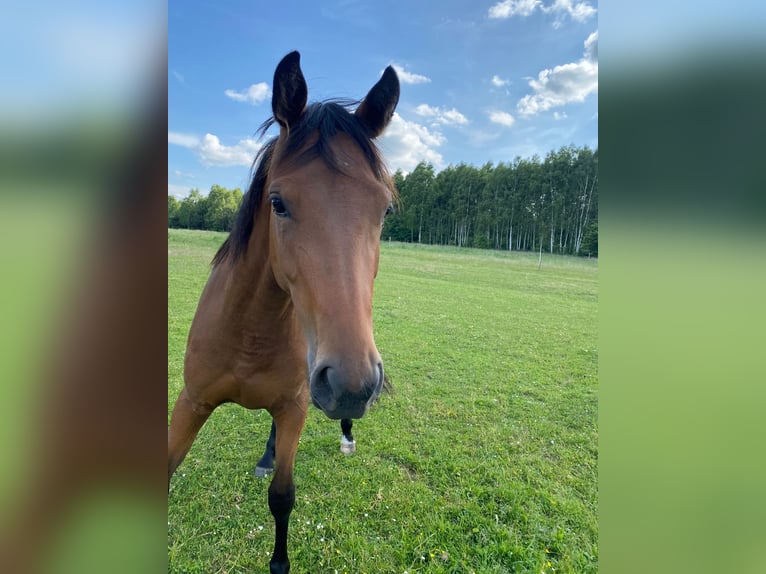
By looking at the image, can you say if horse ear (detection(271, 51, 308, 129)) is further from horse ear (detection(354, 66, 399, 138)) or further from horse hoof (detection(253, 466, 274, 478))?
horse hoof (detection(253, 466, 274, 478))

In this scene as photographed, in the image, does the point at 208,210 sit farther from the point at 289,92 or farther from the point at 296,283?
the point at 296,283

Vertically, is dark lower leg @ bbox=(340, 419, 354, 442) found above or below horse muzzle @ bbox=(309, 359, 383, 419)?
below

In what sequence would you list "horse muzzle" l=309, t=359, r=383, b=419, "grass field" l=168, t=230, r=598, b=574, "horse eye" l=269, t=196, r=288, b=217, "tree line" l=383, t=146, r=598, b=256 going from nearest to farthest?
1. "horse muzzle" l=309, t=359, r=383, b=419
2. "horse eye" l=269, t=196, r=288, b=217
3. "grass field" l=168, t=230, r=598, b=574
4. "tree line" l=383, t=146, r=598, b=256

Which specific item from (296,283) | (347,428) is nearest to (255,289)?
(296,283)

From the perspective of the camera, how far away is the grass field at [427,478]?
251cm

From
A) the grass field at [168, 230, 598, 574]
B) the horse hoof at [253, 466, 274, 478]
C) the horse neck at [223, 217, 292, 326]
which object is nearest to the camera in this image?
the horse neck at [223, 217, 292, 326]

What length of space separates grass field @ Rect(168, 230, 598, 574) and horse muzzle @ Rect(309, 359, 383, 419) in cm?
161

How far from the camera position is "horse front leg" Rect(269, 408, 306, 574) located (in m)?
2.22

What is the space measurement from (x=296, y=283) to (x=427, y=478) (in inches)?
105

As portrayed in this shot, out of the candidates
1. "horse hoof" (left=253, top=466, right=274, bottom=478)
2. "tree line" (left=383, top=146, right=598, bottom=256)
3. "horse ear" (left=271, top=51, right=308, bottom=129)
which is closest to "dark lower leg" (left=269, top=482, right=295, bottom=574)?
"horse hoof" (left=253, top=466, right=274, bottom=478)
